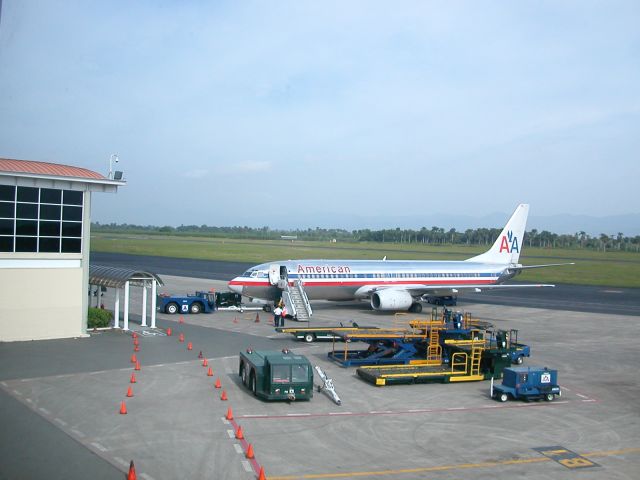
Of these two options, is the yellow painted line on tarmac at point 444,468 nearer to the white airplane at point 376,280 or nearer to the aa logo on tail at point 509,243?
the white airplane at point 376,280

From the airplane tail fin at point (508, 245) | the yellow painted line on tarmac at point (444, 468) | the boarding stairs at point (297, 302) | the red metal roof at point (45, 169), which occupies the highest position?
the red metal roof at point (45, 169)

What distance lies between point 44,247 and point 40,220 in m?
1.45

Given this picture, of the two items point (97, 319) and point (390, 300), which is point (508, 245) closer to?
point (390, 300)

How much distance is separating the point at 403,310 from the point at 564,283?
4150 cm

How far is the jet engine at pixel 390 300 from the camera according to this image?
47.0 metres

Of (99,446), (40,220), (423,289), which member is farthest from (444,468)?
(423,289)

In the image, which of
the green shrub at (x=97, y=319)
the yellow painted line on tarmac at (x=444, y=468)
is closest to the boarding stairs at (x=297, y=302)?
the green shrub at (x=97, y=319)

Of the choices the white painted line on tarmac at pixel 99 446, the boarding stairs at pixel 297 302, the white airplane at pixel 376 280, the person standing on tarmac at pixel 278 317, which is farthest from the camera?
the white airplane at pixel 376 280

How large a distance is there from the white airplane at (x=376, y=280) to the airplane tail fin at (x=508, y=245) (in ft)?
1.88

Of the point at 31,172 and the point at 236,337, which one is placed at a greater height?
the point at 31,172

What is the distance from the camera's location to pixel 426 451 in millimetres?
A: 17719

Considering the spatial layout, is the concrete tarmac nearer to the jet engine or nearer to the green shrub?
the green shrub

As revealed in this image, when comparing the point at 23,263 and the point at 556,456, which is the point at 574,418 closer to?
the point at 556,456

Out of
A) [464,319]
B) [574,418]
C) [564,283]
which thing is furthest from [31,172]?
[564,283]
